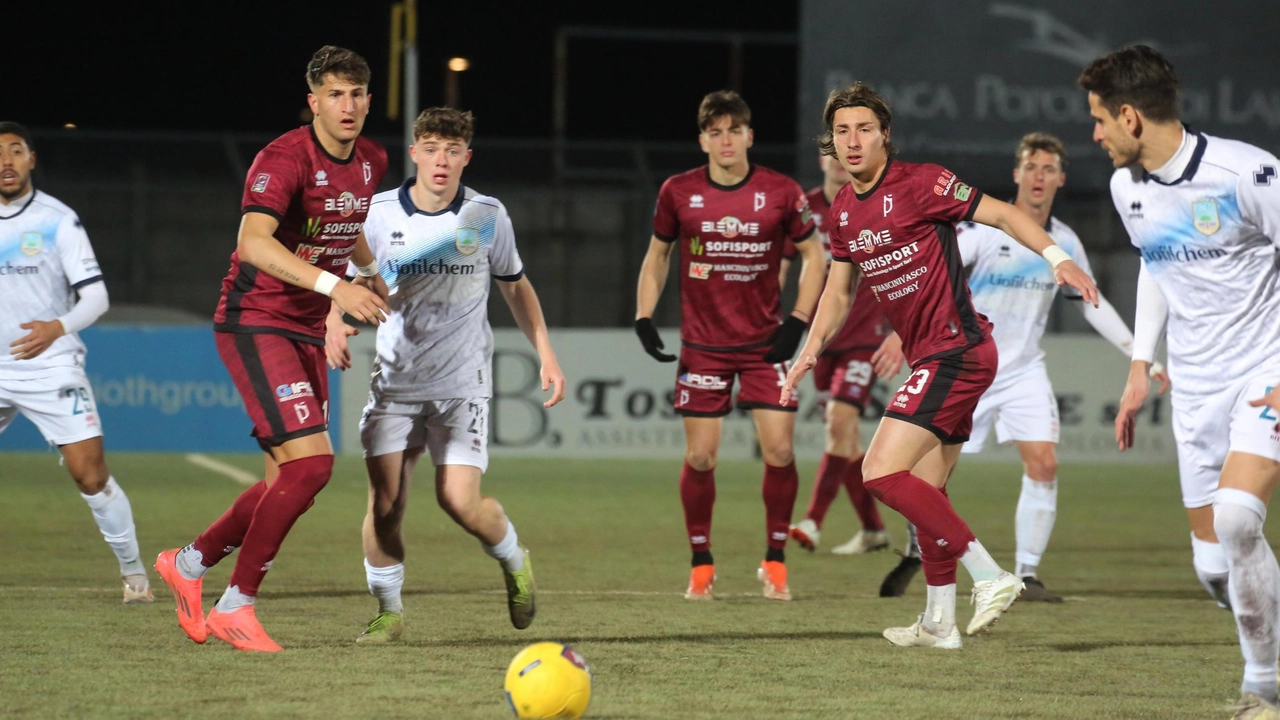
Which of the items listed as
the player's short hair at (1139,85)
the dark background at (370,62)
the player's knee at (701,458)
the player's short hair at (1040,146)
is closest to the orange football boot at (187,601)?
the player's knee at (701,458)

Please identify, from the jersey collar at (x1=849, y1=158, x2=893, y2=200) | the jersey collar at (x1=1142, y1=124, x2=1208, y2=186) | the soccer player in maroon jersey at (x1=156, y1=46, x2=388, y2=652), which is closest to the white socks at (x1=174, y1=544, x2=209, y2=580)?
the soccer player in maroon jersey at (x1=156, y1=46, x2=388, y2=652)

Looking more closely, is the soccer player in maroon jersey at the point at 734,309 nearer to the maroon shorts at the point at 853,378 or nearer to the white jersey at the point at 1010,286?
the white jersey at the point at 1010,286

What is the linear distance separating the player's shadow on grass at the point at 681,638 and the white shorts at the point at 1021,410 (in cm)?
203

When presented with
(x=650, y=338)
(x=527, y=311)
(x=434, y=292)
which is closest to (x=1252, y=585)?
(x=527, y=311)

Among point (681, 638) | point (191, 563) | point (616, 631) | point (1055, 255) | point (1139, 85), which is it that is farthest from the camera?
point (616, 631)

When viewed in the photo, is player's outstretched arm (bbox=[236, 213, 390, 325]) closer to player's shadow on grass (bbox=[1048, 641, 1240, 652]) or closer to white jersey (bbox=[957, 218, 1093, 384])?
player's shadow on grass (bbox=[1048, 641, 1240, 652])

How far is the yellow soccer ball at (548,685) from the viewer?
454 cm

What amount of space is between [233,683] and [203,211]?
55.5ft

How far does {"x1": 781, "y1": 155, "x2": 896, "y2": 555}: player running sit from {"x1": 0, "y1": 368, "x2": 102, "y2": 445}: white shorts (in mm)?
4344

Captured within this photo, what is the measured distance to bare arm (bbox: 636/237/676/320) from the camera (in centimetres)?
805

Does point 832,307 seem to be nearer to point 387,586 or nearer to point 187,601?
point 387,586

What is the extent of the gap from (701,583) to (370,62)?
31.0m

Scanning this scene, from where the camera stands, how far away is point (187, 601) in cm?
584

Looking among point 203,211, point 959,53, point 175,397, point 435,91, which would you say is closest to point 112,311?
point 203,211
